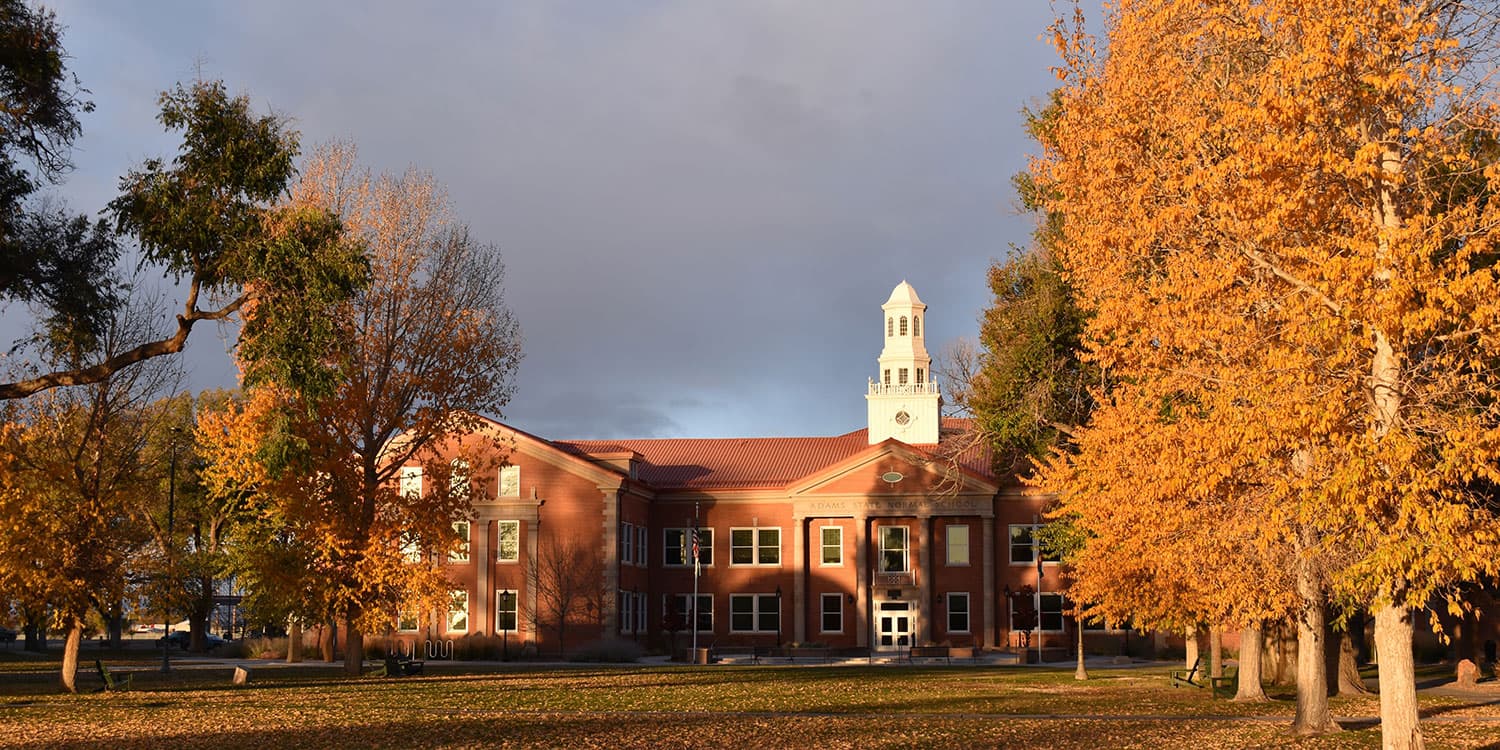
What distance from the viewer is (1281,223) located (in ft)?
54.5

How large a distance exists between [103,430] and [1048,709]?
2269 cm

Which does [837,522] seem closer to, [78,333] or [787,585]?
[787,585]

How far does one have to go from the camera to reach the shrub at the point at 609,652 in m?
58.8

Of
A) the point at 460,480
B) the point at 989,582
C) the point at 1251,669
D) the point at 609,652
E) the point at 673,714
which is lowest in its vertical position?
the point at 609,652

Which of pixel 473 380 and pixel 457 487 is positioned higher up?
pixel 473 380

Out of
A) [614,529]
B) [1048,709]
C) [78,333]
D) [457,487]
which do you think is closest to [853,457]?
[614,529]

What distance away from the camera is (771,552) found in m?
68.0

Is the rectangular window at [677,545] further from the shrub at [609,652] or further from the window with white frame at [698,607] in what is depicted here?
the shrub at [609,652]

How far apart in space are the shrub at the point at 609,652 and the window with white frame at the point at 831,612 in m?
10.2

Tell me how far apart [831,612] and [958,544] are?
702cm

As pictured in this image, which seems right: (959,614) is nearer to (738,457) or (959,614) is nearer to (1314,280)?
(738,457)

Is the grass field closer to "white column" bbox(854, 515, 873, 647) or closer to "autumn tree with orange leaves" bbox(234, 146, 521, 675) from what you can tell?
"autumn tree with orange leaves" bbox(234, 146, 521, 675)

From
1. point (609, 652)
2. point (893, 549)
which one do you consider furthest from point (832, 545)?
point (609, 652)

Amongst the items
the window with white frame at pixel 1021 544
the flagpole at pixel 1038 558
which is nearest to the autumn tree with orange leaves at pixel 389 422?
the flagpole at pixel 1038 558
